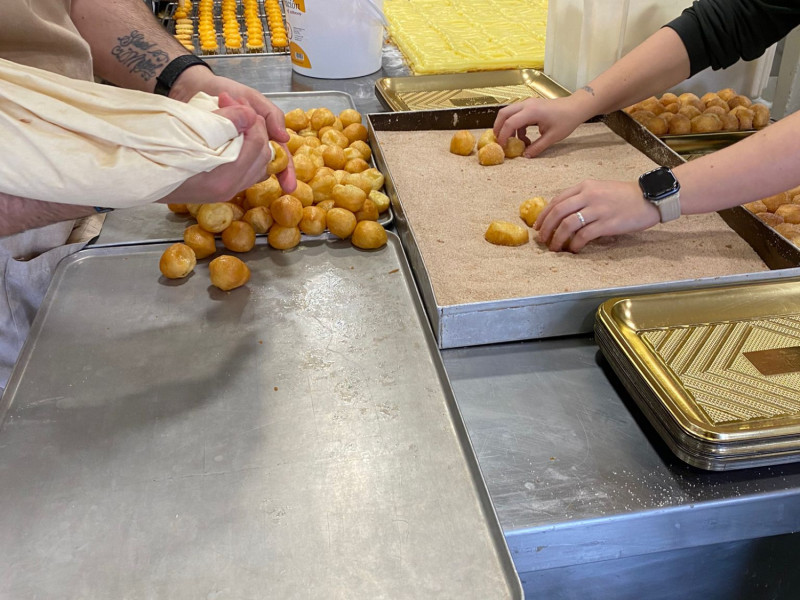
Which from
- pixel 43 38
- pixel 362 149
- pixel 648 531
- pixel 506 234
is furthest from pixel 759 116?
pixel 43 38

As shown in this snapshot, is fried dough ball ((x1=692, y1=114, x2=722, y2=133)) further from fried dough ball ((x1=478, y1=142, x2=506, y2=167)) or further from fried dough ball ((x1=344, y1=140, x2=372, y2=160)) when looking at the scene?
fried dough ball ((x1=344, y1=140, x2=372, y2=160))

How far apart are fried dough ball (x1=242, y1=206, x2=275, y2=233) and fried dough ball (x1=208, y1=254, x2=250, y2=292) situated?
0.15 metres

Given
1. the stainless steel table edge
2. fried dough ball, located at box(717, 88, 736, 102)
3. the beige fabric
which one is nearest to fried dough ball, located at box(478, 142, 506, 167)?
fried dough ball, located at box(717, 88, 736, 102)

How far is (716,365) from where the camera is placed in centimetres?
94

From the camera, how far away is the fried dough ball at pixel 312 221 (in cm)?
141

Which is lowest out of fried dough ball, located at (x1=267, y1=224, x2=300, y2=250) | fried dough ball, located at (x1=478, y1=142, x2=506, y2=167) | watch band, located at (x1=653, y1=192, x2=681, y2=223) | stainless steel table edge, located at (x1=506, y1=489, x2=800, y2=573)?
stainless steel table edge, located at (x1=506, y1=489, x2=800, y2=573)

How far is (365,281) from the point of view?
4.29 feet

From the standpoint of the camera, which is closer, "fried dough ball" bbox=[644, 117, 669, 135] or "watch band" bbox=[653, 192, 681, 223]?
"watch band" bbox=[653, 192, 681, 223]

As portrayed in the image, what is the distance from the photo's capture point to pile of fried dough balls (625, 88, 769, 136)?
1796 millimetres

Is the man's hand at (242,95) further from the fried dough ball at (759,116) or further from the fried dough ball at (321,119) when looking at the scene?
the fried dough ball at (759,116)

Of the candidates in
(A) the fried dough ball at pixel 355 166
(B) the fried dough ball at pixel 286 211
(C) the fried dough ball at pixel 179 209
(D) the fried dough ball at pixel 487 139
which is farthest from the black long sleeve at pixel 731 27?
(C) the fried dough ball at pixel 179 209

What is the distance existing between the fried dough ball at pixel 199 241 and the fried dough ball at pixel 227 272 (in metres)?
0.09

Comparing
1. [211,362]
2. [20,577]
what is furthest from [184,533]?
[211,362]

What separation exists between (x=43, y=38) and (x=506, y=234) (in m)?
0.95
